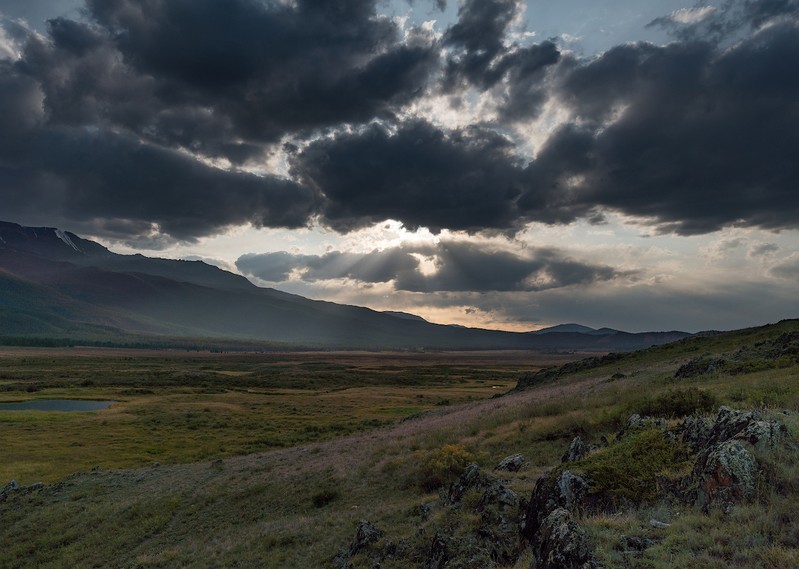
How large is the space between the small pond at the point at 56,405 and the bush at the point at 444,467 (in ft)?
272

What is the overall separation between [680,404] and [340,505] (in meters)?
15.3

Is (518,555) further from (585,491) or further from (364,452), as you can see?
(364,452)

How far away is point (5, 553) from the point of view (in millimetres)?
22203

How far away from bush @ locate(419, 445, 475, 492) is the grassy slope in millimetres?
120

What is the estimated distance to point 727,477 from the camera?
894cm

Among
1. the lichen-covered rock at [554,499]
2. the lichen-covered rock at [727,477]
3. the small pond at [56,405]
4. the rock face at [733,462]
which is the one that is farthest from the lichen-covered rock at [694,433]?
the small pond at [56,405]

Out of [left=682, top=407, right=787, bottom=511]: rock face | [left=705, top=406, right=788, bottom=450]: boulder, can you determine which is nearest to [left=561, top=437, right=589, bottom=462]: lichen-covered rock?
[left=705, top=406, right=788, bottom=450]: boulder

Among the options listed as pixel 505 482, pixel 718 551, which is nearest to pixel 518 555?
pixel 718 551

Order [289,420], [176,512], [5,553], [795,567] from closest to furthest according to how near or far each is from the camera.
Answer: [795,567] → [5,553] → [176,512] → [289,420]

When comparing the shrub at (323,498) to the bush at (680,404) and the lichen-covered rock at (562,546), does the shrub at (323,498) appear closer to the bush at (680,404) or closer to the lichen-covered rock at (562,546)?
the lichen-covered rock at (562,546)

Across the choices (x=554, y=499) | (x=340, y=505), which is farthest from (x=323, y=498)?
(x=554, y=499)

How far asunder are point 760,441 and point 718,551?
3709 millimetres

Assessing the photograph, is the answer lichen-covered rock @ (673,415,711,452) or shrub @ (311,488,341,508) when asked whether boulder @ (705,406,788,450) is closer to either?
lichen-covered rock @ (673,415,711,452)

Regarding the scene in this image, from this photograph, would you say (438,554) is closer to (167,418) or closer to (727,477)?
(727,477)
